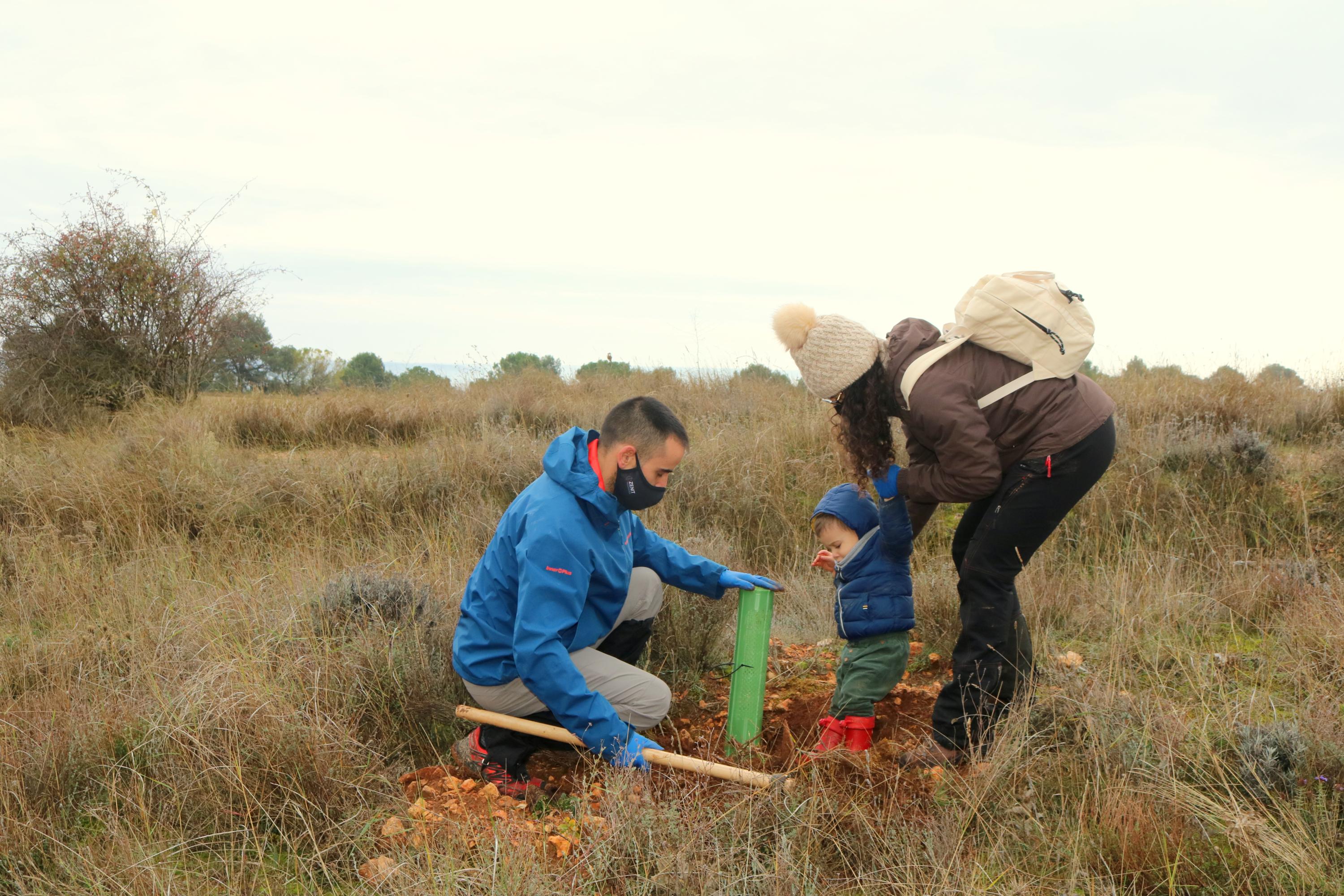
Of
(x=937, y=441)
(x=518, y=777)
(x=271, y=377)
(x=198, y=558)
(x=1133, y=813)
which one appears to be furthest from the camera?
(x=271, y=377)

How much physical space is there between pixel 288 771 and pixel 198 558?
3.77 meters

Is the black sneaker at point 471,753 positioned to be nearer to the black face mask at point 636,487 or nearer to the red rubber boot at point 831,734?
the black face mask at point 636,487

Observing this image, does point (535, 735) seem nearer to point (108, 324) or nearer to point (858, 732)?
point (858, 732)

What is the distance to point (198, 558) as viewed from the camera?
6.21 metres

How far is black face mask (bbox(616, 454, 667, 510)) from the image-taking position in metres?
3.30

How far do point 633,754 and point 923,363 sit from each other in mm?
1638

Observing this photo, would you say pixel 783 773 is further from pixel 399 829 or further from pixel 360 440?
pixel 360 440

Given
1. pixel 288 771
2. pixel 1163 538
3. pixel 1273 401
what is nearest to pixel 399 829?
pixel 288 771

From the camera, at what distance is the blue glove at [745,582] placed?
366 centimetres

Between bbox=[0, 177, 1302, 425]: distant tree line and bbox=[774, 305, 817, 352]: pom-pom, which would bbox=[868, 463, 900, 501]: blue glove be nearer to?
bbox=[774, 305, 817, 352]: pom-pom

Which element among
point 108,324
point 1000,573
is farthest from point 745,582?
point 108,324

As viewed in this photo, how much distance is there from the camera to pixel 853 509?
139 inches

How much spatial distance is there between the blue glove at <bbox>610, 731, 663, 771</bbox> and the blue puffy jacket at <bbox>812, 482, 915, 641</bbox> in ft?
3.05

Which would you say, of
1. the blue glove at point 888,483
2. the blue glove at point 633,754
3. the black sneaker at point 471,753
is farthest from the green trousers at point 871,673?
the black sneaker at point 471,753
